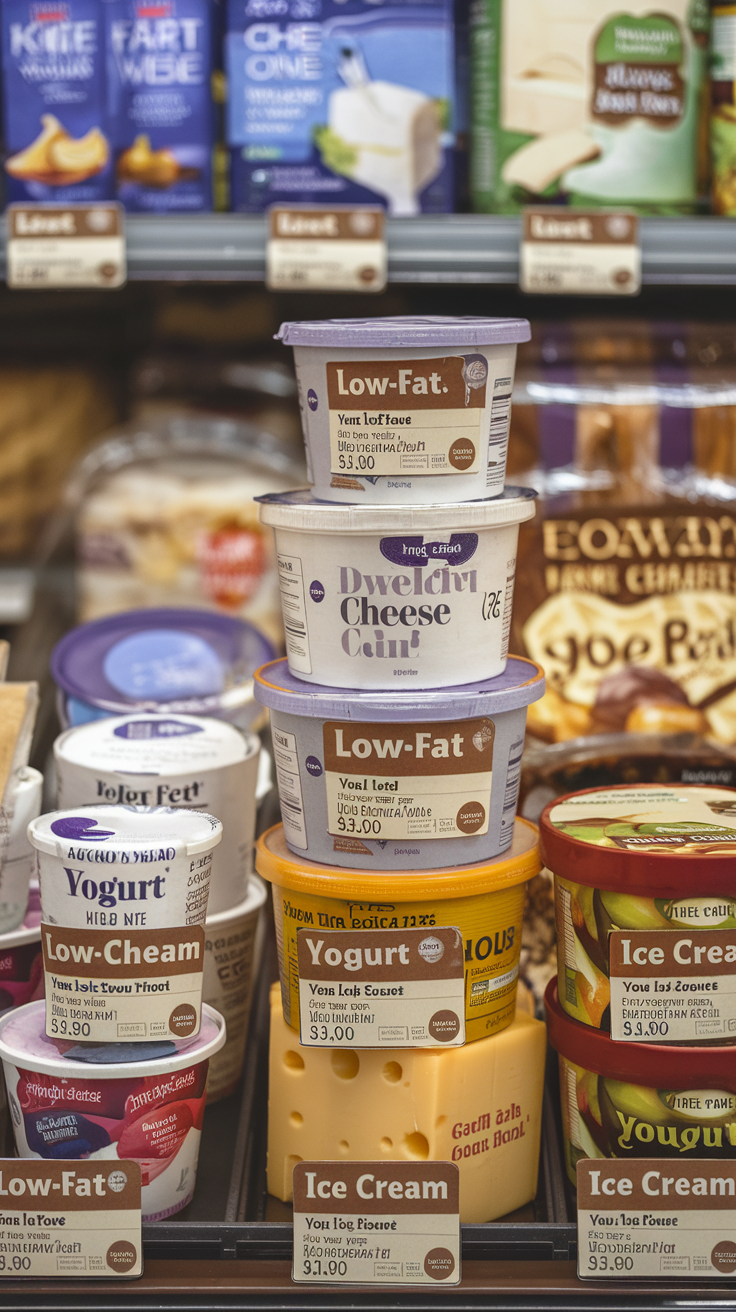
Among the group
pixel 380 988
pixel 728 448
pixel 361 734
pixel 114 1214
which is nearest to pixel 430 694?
pixel 361 734

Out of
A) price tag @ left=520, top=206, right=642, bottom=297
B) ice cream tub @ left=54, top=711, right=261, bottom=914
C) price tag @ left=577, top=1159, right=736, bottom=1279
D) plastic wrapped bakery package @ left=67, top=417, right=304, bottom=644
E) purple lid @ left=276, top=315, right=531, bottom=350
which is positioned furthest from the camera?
plastic wrapped bakery package @ left=67, top=417, right=304, bottom=644

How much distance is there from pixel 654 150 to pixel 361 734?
A: 0.80m

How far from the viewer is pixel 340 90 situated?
1398 mm

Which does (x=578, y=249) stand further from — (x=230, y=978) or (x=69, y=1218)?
(x=69, y=1218)

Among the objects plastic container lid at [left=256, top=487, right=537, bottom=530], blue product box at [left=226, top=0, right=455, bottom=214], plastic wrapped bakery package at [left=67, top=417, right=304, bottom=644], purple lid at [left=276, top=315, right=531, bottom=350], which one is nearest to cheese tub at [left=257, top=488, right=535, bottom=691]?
plastic container lid at [left=256, top=487, right=537, bottom=530]

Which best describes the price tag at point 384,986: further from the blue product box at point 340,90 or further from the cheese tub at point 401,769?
the blue product box at point 340,90

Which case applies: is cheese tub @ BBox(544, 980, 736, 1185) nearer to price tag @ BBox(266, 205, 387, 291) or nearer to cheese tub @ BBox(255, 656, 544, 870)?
cheese tub @ BBox(255, 656, 544, 870)

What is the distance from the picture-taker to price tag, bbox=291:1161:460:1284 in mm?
920

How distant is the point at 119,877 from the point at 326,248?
2.46 ft

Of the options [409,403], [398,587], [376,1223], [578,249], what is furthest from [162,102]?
[376,1223]

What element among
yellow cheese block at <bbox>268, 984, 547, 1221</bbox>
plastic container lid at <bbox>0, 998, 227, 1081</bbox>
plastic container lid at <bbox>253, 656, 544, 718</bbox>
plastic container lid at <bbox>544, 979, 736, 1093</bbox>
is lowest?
yellow cheese block at <bbox>268, 984, 547, 1221</bbox>

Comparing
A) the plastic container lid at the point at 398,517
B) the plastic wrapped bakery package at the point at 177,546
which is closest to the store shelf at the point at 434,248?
the plastic container lid at the point at 398,517

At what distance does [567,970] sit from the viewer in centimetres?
106

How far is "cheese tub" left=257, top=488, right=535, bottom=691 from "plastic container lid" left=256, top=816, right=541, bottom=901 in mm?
161
